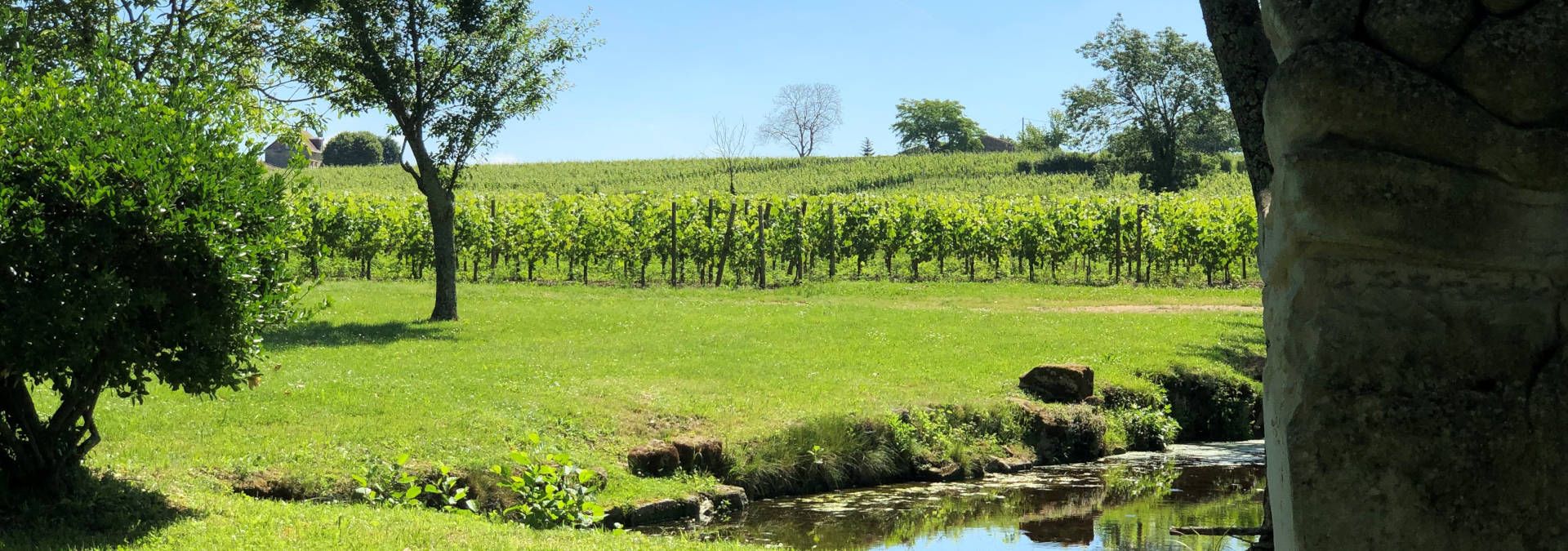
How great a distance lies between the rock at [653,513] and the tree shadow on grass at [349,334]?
339 inches

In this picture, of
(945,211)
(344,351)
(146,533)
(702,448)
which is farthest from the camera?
(945,211)

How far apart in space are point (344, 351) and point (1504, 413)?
16361mm

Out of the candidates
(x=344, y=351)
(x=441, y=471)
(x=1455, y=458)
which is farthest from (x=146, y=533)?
(x=344, y=351)

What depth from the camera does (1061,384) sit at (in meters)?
16.3

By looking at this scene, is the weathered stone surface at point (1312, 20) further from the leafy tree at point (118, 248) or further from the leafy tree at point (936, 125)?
the leafy tree at point (936, 125)

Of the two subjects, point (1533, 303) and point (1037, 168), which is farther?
point (1037, 168)

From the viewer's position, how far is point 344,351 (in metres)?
17.8

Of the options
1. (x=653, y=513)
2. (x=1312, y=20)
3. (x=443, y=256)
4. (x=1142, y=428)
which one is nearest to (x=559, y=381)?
(x=653, y=513)

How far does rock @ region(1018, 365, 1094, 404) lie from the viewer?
53.6 ft

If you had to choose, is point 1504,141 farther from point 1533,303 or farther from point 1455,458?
point 1455,458

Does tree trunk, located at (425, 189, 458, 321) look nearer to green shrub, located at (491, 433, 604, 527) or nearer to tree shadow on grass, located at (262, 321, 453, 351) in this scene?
tree shadow on grass, located at (262, 321, 453, 351)

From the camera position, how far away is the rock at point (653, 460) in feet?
40.3

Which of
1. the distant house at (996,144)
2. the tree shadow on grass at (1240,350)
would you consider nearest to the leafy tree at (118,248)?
the tree shadow on grass at (1240,350)

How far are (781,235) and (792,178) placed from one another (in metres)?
49.7
